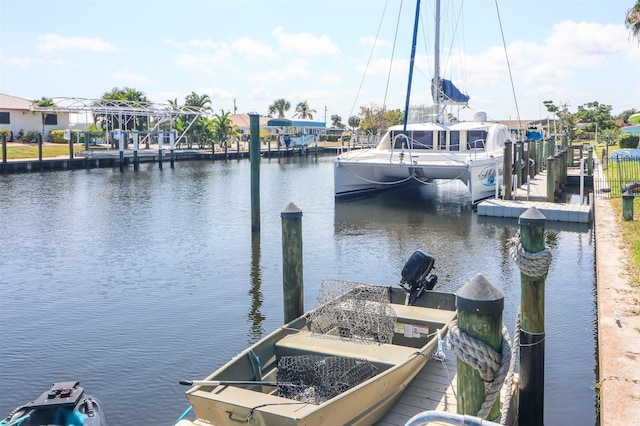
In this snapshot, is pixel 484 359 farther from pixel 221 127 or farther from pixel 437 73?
pixel 221 127

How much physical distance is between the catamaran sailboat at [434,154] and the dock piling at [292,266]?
14.4 metres

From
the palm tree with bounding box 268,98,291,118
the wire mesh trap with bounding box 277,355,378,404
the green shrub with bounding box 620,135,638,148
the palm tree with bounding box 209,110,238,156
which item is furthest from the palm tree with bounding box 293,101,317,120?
the wire mesh trap with bounding box 277,355,378,404

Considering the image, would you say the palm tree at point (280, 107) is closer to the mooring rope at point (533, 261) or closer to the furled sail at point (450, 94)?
the furled sail at point (450, 94)

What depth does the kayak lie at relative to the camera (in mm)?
5938

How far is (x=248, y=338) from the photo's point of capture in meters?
10.7

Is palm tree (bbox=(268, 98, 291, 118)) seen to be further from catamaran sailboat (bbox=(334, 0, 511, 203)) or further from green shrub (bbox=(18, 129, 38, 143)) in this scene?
catamaran sailboat (bbox=(334, 0, 511, 203))

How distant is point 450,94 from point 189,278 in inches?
728

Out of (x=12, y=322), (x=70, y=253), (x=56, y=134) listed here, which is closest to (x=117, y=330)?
(x=12, y=322)

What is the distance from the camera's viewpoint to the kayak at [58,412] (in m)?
5.94

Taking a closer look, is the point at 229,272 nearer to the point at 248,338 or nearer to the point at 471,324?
the point at 248,338

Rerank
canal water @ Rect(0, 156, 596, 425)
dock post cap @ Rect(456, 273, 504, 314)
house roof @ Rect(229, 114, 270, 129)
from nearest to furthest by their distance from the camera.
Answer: dock post cap @ Rect(456, 273, 504, 314)
canal water @ Rect(0, 156, 596, 425)
house roof @ Rect(229, 114, 270, 129)

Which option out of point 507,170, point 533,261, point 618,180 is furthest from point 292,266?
point 618,180

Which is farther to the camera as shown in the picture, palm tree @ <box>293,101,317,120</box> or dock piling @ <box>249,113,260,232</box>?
palm tree @ <box>293,101,317,120</box>

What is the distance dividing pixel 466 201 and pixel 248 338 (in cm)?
1880
